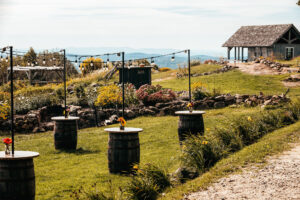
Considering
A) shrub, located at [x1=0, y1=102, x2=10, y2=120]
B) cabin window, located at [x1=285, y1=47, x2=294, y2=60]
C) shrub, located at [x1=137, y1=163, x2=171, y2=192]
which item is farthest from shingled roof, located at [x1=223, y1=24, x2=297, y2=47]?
shrub, located at [x1=137, y1=163, x2=171, y2=192]

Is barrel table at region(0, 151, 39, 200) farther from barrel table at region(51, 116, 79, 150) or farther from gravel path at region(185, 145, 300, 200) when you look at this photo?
barrel table at region(51, 116, 79, 150)

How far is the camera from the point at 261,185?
7039 mm

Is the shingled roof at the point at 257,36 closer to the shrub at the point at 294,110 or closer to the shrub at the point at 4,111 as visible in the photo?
the shrub at the point at 294,110

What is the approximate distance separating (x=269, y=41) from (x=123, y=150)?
131 feet

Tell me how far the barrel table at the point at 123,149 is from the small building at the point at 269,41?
3858 centimetres

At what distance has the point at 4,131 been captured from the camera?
17125 millimetres

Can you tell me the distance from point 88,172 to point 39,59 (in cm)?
3200

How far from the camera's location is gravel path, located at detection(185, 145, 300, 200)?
6582 millimetres

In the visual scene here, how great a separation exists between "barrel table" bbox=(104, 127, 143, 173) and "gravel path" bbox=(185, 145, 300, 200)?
2340 mm

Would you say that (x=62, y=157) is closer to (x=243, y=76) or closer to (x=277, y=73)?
(x=243, y=76)

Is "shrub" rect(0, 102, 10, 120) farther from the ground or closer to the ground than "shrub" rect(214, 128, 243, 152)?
farther from the ground

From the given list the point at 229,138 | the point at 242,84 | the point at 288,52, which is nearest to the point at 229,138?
the point at 229,138

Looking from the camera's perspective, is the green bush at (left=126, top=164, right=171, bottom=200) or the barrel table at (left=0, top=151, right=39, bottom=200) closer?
the barrel table at (left=0, top=151, right=39, bottom=200)

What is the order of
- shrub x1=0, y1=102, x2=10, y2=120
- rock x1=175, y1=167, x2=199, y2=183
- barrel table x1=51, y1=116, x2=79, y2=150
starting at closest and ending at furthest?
rock x1=175, y1=167, x2=199, y2=183, barrel table x1=51, y1=116, x2=79, y2=150, shrub x1=0, y1=102, x2=10, y2=120
